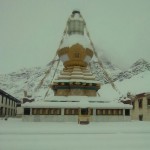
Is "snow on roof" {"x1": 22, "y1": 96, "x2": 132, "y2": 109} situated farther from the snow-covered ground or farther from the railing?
the snow-covered ground

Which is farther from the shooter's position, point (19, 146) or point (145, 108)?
point (145, 108)

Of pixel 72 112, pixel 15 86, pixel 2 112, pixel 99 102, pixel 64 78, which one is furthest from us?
pixel 15 86

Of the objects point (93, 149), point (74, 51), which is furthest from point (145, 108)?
point (93, 149)

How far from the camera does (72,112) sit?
117 feet

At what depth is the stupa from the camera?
35.2 meters

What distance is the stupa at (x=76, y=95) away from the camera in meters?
35.2

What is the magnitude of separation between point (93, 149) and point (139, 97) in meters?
42.9

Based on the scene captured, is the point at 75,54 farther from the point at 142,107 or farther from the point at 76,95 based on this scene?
the point at 142,107

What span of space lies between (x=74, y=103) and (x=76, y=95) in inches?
165

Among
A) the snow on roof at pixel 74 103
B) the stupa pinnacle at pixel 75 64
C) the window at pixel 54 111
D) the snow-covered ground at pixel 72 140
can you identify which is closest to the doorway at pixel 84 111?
the snow on roof at pixel 74 103

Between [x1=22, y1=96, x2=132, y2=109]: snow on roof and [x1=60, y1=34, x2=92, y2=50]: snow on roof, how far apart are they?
9.60 m

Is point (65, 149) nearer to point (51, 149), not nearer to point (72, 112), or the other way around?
point (51, 149)

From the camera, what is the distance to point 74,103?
35875 mm

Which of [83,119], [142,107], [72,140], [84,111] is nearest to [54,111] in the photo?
[84,111]
